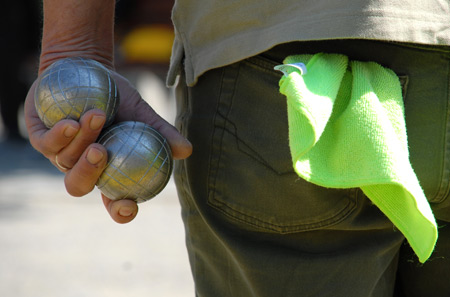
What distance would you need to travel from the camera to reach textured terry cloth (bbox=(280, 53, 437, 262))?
1.21m

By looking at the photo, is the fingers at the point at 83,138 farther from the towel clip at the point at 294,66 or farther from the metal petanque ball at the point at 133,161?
the towel clip at the point at 294,66

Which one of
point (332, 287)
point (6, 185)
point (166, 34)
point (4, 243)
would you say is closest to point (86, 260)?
point (4, 243)

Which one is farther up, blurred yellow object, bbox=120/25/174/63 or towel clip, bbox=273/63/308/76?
towel clip, bbox=273/63/308/76

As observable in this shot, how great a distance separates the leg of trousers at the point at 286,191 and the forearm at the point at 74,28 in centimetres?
26

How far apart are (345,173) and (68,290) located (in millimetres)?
3100

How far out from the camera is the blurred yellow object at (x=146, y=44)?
439 inches

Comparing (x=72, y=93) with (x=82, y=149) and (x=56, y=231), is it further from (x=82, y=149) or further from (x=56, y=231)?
(x=56, y=231)

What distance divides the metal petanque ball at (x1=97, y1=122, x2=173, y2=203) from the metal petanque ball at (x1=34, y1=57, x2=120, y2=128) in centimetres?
6

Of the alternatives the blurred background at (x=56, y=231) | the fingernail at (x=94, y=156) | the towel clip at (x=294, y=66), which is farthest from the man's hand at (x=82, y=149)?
the blurred background at (x=56, y=231)

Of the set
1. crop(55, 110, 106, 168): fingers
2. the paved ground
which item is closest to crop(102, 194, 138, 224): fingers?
crop(55, 110, 106, 168): fingers

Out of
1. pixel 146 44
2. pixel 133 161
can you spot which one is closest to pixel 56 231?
pixel 133 161

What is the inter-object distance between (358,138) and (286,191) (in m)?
0.22

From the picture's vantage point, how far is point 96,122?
1.34m

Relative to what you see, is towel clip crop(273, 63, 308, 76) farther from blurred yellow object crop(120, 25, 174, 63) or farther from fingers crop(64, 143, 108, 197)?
blurred yellow object crop(120, 25, 174, 63)
